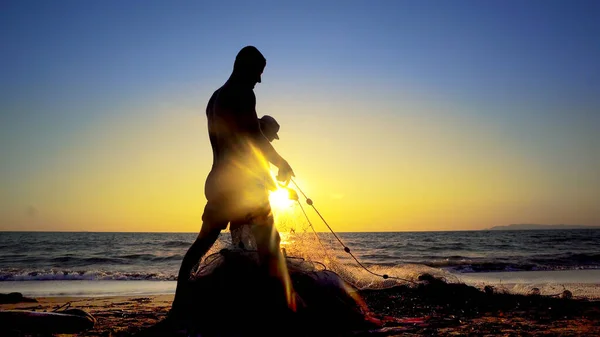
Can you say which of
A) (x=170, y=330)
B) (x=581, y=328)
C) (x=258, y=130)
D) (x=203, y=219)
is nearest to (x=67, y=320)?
(x=170, y=330)

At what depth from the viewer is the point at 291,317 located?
4.09 m

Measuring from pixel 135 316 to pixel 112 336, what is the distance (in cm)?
164

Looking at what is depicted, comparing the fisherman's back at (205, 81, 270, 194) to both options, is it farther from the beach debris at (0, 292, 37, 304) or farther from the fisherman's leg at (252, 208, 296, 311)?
the beach debris at (0, 292, 37, 304)

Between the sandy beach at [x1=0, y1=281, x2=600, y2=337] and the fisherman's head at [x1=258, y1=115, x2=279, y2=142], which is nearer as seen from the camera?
the fisherman's head at [x1=258, y1=115, x2=279, y2=142]

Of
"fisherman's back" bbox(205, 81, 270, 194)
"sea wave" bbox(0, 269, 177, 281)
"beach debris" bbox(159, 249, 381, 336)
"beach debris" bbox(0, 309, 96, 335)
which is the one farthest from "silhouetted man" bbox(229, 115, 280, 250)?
"sea wave" bbox(0, 269, 177, 281)

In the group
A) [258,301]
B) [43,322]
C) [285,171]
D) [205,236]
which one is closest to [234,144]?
[285,171]

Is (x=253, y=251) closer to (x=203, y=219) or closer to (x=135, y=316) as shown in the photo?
(x=203, y=219)

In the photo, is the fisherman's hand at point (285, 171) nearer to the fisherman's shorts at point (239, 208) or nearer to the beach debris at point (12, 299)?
the fisherman's shorts at point (239, 208)

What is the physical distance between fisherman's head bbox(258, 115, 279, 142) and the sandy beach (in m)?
2.17

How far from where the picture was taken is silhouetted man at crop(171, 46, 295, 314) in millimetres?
4023

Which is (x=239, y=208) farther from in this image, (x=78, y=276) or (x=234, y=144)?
(x=78, y=276)

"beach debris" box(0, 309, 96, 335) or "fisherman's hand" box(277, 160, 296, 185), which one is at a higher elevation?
"fisherman's hand" box(277, 160, 296, 185)

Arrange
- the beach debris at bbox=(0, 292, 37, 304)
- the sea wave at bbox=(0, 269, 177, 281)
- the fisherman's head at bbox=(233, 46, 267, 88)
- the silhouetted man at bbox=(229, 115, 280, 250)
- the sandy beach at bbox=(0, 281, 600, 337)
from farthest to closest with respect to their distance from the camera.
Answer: the sea wave at bbox=(0, 269, 177, 281), the beach debris at bbox=(0, 292, 37, 304), the sandy beach at bbox=(0, 281, 600, 337), the silhouetted man at bbox=(229, 115, 280, 250), the fisherman's head at bbox=(233, 46, 267, 88)

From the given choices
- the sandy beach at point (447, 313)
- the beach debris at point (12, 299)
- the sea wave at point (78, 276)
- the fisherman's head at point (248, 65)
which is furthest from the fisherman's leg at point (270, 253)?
the sea wave at point (78, 276)
